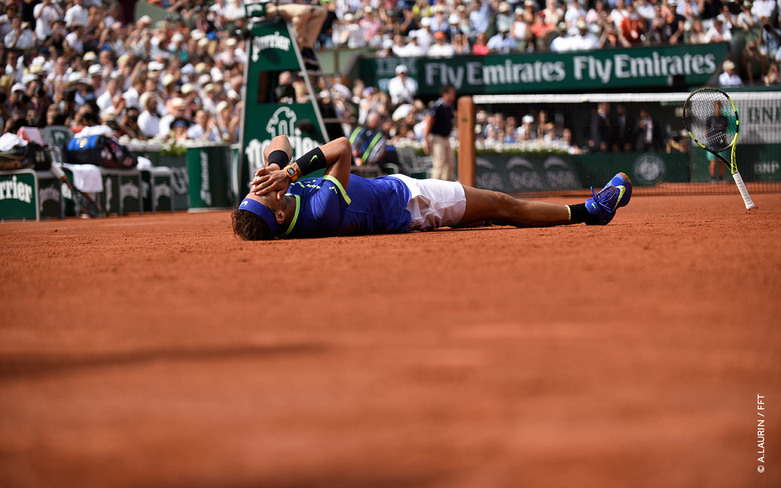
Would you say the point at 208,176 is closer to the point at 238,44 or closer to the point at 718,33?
the point at 238,44

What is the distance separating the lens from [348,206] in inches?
275

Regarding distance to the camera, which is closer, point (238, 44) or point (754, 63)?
point (754, 63)

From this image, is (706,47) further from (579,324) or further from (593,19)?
(579,324)

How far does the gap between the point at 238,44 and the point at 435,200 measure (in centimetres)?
1560

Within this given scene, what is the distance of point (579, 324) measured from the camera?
10.8 feet

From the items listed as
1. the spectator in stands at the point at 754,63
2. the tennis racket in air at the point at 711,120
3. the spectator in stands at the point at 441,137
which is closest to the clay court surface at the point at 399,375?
the tennis racket in air at the point at 711,120

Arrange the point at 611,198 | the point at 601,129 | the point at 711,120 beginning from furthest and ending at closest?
1. the point at 601,129
2. the point at 711,120
3. the point at 611,198

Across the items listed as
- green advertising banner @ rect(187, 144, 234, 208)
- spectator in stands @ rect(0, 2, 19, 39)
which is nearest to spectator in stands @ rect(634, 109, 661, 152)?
green advertising banner @ rect(187, 144, 234, 208)

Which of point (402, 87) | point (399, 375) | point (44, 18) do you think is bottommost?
point (399, 375)

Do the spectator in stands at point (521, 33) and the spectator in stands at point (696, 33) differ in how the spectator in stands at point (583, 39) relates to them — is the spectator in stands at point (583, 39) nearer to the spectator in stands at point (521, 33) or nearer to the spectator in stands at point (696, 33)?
the spectator in stands at point (521, 33)

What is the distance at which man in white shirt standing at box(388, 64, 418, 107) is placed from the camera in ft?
70.7

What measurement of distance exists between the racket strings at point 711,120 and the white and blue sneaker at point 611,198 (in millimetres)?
2195

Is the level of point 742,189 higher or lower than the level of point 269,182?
lower

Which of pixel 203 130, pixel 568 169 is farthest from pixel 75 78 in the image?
pixel 568 169
